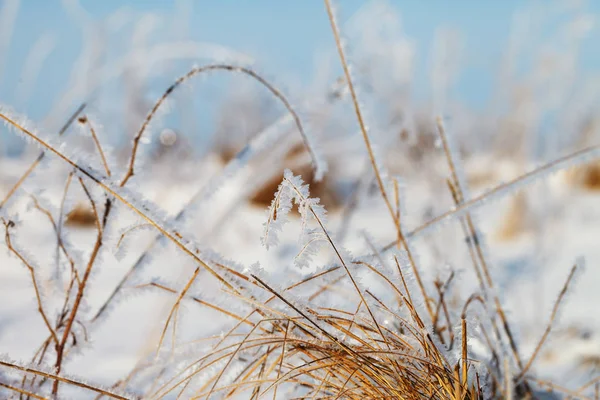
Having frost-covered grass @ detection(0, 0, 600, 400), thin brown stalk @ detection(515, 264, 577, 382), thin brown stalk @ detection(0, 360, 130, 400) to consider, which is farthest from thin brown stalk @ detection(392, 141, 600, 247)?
thin brown stalk @ detection(0, 360, 130, 400)

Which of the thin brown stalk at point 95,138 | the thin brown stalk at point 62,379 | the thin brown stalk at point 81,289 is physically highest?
the thin brown stalk at point 95,138

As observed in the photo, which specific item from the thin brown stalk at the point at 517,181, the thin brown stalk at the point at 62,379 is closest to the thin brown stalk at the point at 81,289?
the thin brown stalk at the point at 62,379

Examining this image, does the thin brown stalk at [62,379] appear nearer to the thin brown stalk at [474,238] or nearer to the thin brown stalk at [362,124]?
the thin brown stalk at [362,124]

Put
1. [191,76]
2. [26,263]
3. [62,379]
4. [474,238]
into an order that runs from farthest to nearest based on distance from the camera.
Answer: [474,238] < [191,76] < [26,263] < [62,379]

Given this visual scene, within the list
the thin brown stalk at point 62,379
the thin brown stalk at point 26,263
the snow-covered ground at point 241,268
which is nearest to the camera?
the thin brown stalk at point 62,379

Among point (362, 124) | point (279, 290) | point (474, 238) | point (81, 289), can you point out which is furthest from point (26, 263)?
point (474, 238)

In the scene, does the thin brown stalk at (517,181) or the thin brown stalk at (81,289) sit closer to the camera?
the thin brown stalk at (81,289)

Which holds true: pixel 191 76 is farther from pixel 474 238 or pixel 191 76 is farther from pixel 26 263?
pixel 474 238

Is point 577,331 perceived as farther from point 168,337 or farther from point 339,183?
point 339,183

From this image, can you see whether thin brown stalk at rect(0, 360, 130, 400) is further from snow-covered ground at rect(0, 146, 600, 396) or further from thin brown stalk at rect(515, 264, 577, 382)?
thin brown stalk at rect(515, 264, 577, 382)

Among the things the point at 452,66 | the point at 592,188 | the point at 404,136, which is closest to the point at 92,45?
the point at 452,66

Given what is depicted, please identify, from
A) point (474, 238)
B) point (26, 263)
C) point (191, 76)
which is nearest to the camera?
point (26, 263)

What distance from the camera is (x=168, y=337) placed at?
762 mm

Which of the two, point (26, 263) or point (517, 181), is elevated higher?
point (517, 181)
